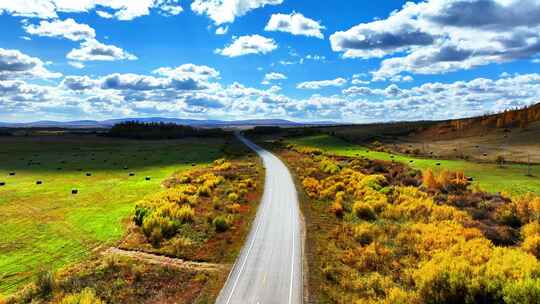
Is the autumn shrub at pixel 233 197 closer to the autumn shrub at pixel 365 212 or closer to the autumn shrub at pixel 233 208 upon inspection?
the autumn shrub at pixel 233 208

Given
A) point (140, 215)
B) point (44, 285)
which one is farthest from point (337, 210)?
point (44, 285)

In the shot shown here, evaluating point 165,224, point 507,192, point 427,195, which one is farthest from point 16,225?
point 507,192

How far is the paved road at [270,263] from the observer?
57.4ft

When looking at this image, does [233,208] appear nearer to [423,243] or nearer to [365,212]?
[365,212]

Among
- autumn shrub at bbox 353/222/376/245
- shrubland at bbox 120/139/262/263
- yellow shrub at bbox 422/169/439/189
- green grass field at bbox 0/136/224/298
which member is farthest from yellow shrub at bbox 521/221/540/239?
green grass field at bbox 0/136/224/298

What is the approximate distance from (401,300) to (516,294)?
14.6 feet

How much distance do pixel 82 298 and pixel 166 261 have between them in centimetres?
671

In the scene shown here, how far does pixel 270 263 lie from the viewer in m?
21.1

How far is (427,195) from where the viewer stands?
3381 cm

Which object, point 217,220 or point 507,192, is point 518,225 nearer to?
point 507,192

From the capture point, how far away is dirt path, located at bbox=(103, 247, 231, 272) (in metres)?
21.1

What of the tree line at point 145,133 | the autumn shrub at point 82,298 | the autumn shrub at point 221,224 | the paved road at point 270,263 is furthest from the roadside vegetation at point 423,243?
the tree line at point 145,133

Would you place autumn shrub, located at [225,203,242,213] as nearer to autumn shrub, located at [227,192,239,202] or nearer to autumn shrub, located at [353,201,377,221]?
autumn shrub, located at [227,192,239,202]

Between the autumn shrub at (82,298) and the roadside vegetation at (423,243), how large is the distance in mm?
10756
